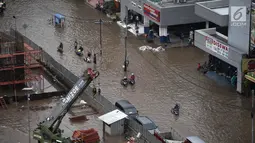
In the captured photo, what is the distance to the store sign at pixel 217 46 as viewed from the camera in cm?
5653

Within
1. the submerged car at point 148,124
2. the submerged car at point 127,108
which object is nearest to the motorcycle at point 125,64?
the submerged car at point 127,108

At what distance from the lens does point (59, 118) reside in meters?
45.1

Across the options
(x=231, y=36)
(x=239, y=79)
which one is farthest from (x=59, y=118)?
(x=231, y=36)

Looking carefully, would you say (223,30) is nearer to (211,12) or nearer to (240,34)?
(211,12)

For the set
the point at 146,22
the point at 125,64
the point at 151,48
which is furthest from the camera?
the point at 146,22

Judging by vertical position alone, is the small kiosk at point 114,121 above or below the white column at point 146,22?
below

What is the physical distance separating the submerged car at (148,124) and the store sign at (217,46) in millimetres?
11726

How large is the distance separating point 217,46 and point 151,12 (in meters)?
13.3

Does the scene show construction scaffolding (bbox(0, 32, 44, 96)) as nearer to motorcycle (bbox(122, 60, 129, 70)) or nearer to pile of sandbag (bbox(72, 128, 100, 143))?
motorcycle (bbox(122, 60, 129, 70))

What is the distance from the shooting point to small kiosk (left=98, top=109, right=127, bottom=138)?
1861 inches

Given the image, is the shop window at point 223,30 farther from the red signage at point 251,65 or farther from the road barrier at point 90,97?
the road barrier at point 90,97

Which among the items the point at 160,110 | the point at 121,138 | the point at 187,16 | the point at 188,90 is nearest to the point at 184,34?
the point at 187,16

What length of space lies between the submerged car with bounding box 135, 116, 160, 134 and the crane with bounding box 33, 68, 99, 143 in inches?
202

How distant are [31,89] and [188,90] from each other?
1294 centimetres
